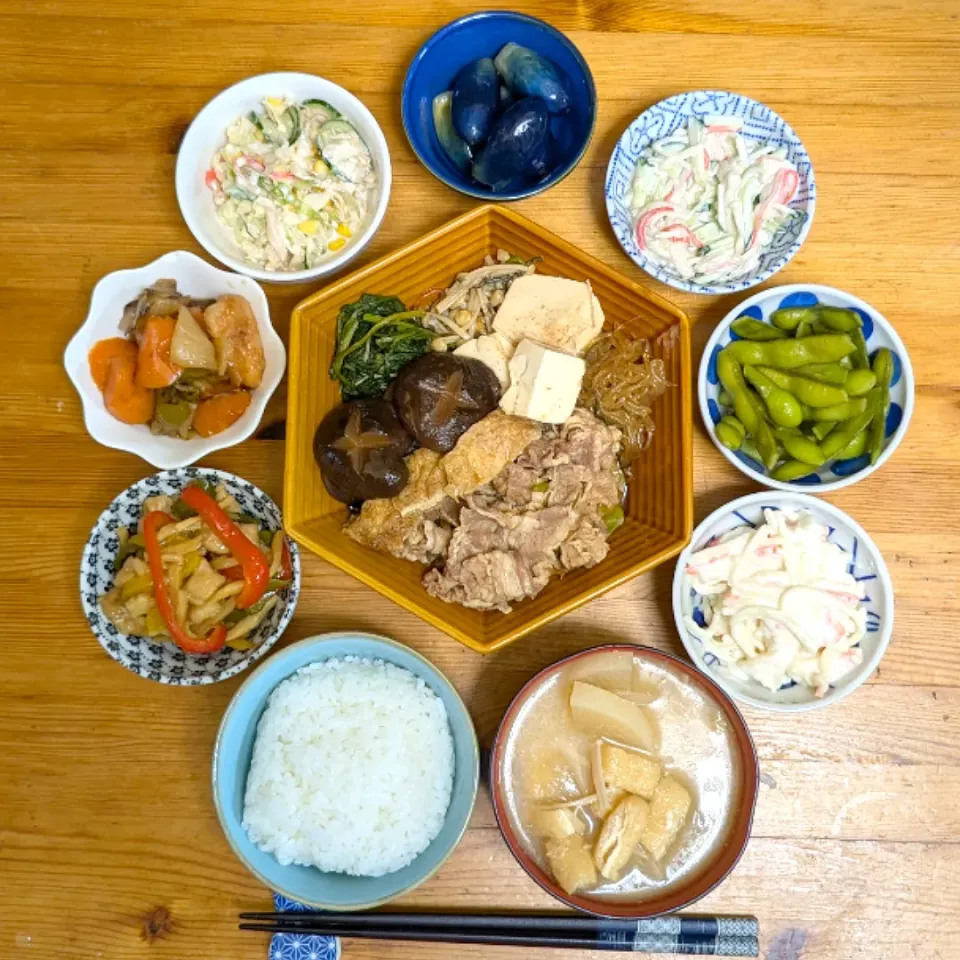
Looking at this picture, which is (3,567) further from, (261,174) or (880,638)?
(880,638)

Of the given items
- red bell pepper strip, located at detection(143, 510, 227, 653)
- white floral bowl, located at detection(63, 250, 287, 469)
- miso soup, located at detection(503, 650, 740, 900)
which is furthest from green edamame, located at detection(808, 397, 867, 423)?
red bell pepper strip, located at detection(143, 510, 227, 653)

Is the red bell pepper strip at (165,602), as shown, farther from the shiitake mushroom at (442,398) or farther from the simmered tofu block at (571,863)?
the simmered tofu block at (571,863)

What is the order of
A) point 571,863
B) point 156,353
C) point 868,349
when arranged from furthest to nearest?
point 868,349
point 156,353
point 571,863

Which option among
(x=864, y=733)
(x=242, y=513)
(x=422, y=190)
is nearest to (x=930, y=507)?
(x=864, y=733)

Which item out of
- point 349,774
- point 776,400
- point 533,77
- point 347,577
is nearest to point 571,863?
point 349,774

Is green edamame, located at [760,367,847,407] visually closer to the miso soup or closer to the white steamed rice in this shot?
the miso soup

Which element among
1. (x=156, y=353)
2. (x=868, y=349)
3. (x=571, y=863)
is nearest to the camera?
(x=571, y=863)

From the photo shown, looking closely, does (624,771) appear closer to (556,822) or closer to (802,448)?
(556,822)
